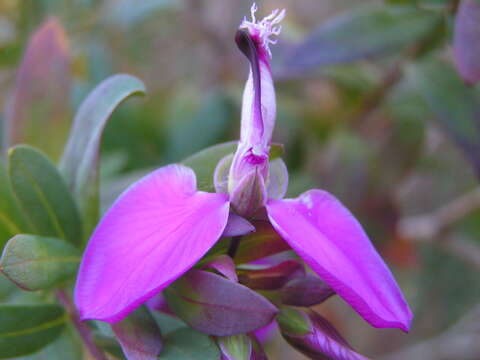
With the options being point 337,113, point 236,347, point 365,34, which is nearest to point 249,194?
point 236,347

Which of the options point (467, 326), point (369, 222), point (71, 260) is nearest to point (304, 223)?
point (71, 260)

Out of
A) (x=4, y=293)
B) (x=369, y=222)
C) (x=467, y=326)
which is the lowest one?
(x=467, y=326)

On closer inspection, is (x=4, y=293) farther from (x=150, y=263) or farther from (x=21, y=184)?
(x=150, y=263)

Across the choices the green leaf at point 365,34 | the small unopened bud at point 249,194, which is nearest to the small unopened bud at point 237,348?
the small unopened bud at point 249,194

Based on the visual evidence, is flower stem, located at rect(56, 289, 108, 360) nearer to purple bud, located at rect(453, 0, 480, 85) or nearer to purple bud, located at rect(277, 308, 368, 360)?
purple bud, located at rect(277, 308, 368, 360)

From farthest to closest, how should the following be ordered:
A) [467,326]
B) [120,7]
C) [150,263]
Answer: [467,326] → [120,7] → [150,263]

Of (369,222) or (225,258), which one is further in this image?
(369,222)
